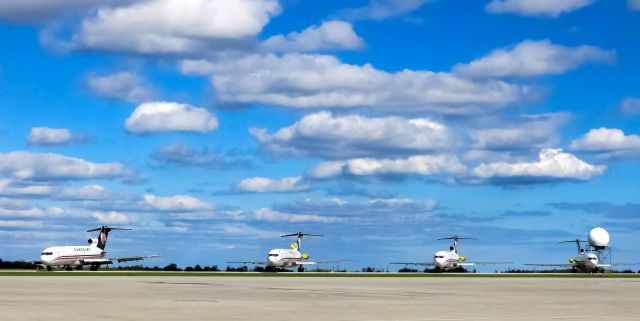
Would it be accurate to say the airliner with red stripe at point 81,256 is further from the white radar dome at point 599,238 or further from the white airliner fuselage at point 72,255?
the white radar dome at point 599,238

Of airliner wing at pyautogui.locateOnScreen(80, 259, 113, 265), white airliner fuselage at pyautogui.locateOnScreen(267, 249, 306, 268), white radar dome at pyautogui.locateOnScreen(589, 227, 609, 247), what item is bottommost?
airliner wing at pyautogui.locateOnScreen(80, 259, 113, 265)

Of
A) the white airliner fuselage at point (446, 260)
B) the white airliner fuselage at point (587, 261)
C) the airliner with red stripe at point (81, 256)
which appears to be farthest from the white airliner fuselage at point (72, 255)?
the white airliner fuselage at point (587, 261)

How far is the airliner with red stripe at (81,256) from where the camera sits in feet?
431

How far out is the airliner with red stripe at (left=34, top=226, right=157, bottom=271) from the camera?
431 feet

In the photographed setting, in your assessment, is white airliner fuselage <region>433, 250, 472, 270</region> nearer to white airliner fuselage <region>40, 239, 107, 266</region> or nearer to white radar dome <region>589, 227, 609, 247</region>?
white radar dome <region>589, 227, 609, 247</region>

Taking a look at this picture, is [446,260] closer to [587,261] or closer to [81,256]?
[587,261]

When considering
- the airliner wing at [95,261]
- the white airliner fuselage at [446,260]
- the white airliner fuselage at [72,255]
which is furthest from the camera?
the white airliner fuselage at [446,260]

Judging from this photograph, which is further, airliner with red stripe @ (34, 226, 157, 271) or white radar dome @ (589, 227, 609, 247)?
white radar dome @ (589, 227, 609, 247)

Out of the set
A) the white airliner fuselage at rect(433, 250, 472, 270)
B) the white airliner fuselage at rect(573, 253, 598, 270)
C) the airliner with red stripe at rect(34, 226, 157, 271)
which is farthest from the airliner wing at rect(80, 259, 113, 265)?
Result: the white airliner fuselage at rect(573, 253, 598, 270)
